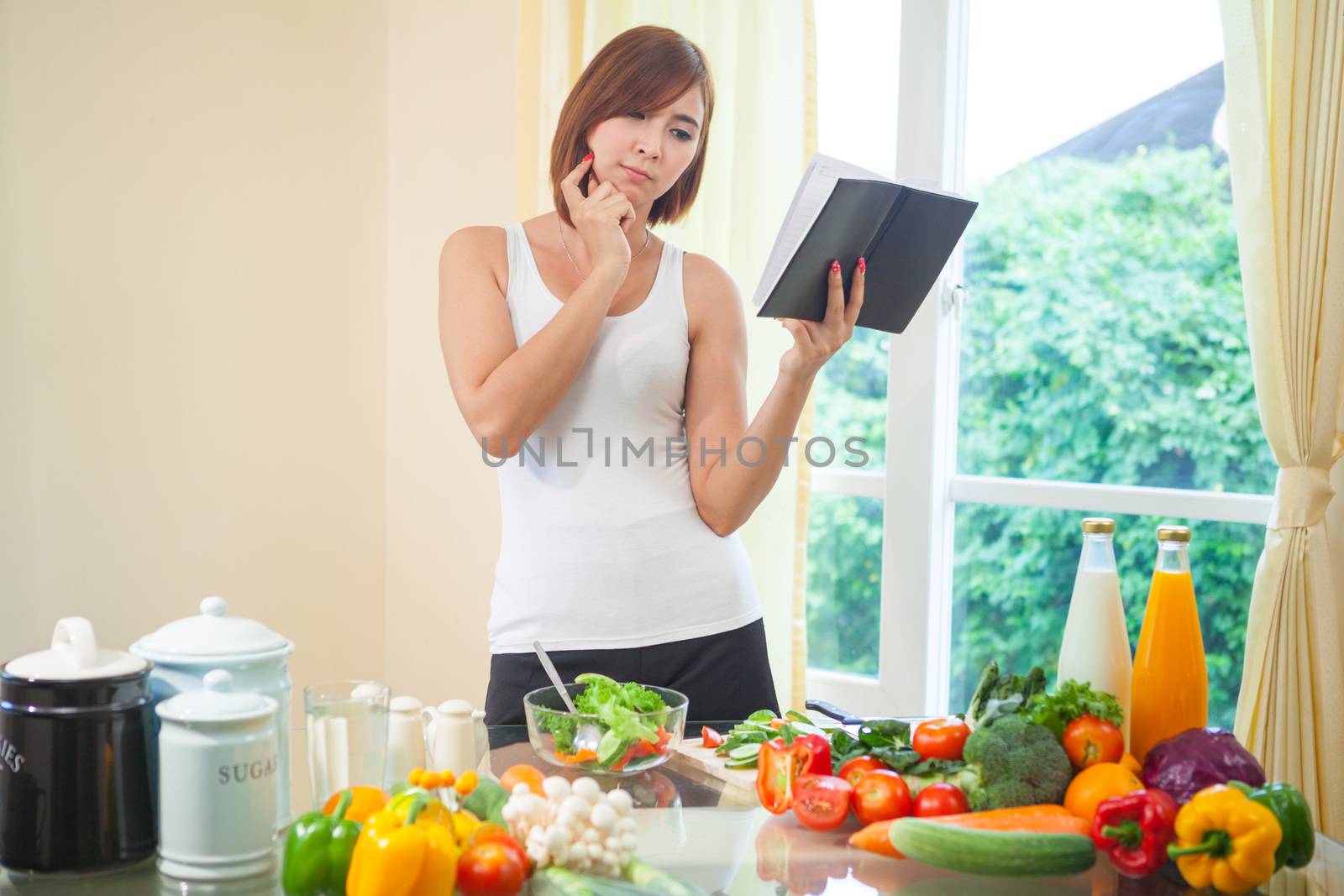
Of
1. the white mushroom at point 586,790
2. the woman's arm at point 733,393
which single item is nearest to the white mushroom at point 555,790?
the white mushroom at point 586,790

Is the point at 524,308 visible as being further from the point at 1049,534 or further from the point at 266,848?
the point at 1049,534

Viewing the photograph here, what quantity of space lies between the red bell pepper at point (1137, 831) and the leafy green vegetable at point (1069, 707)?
12 centimetres

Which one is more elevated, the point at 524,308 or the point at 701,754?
the point at 524,308

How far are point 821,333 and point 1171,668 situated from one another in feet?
2.40

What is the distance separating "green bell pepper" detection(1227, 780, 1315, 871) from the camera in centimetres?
95

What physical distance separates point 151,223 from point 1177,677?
7.46 feet

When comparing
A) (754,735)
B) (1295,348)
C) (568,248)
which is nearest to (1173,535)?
(754,735)

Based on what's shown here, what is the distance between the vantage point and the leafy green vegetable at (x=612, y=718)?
1.13m

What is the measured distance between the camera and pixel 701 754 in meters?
1.24

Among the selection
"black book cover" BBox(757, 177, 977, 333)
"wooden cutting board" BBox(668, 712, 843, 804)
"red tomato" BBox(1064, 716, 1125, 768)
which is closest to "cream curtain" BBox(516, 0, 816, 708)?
"black book cover" BBox(757, 177, 977, 333)

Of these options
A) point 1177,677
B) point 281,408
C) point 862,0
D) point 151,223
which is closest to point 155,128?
point 151,223

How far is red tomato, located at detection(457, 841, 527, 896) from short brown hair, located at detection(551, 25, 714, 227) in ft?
3.75

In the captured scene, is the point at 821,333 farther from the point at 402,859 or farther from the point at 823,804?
the point at 402,859

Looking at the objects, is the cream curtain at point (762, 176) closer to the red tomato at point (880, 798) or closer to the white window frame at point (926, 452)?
the white window frame at point (926, 452)
